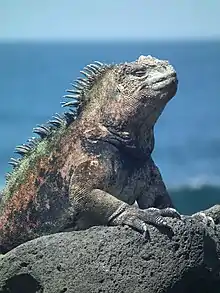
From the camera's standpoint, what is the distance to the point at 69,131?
423cm

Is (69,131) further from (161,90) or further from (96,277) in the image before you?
(96,277)

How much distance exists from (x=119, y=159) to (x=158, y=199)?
319 millimetres

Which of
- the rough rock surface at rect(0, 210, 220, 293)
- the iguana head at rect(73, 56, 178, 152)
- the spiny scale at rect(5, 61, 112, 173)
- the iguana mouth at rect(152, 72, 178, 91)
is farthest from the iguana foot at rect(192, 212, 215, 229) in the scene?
the spiny scale at rect(5, 61, 112, 173)

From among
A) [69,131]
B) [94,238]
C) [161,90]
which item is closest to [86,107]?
[69,131]

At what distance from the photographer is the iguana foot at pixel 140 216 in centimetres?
377

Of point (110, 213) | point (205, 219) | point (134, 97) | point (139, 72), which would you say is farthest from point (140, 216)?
Result: point (139, 72)

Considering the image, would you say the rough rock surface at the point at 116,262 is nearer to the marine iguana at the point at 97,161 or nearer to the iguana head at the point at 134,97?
the marine iguana at the point at 97,161

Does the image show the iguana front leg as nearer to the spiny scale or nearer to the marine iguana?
the marine iguana

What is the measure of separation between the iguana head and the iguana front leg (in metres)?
0.30

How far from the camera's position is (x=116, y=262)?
372cm

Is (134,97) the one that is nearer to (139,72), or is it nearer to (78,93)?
(139,72)

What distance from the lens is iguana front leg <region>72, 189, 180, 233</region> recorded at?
3.79 metres

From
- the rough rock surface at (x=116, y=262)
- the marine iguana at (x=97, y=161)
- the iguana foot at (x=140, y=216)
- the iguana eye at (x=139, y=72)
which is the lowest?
the rough rock surface at (x=116, y=262)

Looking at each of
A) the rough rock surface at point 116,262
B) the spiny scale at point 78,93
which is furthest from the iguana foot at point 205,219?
the spiny scale at point 78,93
